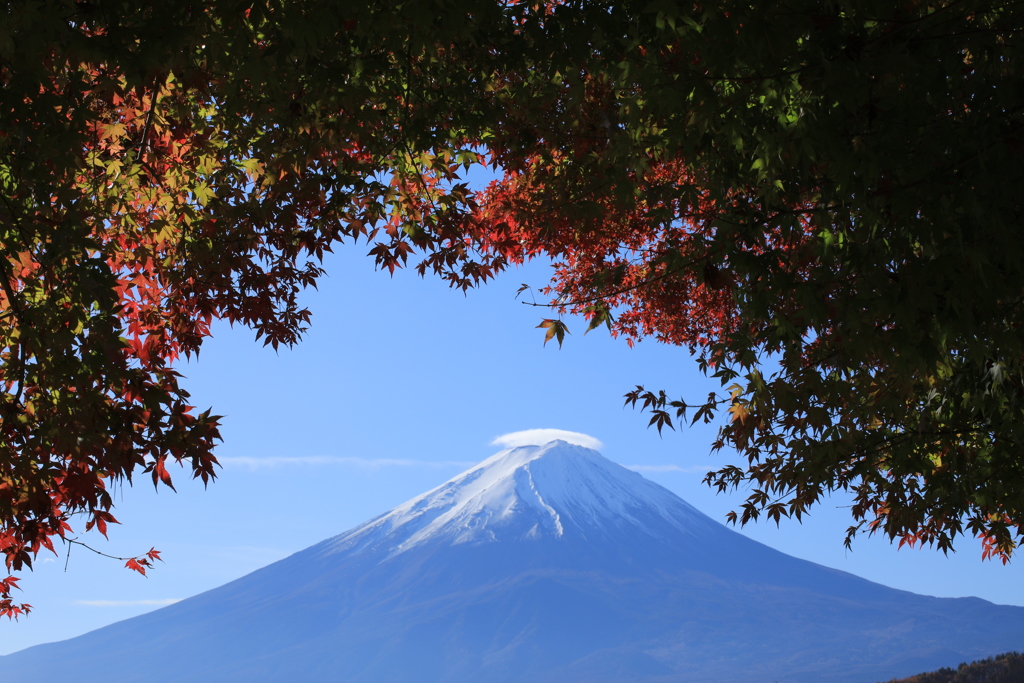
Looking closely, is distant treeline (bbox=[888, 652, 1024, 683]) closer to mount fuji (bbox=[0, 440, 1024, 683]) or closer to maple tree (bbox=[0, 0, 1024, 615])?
maple tree (bbox=[0, 0, 1024, 615])

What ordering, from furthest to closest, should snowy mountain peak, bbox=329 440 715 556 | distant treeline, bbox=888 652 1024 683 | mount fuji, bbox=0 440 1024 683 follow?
snowy mountain peak, bbox=329 440 715 556 → mount fuji, bbox=0 440 1024 683 → distant treeline, bbox=888 652 1024 683

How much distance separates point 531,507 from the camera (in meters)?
156

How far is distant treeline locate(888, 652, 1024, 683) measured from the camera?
14070mm

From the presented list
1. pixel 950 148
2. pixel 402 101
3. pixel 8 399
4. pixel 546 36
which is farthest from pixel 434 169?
pixel 950 148

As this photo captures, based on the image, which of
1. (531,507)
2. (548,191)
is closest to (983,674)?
(548,191)

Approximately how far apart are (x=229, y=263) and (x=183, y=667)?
161m

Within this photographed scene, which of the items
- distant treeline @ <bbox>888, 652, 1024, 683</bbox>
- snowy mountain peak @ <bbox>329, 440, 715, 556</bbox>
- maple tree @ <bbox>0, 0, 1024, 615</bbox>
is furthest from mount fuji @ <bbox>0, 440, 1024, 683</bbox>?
maple tree @ <bbox>0, 0, 1024, 615</bbox>

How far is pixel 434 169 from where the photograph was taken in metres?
6.96

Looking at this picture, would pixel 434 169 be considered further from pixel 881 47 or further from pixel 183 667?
pixel 183 667

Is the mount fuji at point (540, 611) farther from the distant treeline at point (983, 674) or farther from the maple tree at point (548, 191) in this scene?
the maple tree at point (548, 191)

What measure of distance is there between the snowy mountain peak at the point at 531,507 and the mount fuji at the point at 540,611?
1.52ft

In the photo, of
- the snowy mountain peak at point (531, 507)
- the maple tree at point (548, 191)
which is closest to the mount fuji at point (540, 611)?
the snowy mountain peak at point (531, 507)

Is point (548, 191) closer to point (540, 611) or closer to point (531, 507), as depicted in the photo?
point (540, 611)

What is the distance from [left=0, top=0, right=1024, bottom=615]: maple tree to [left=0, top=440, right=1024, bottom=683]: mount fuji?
4726 inches
